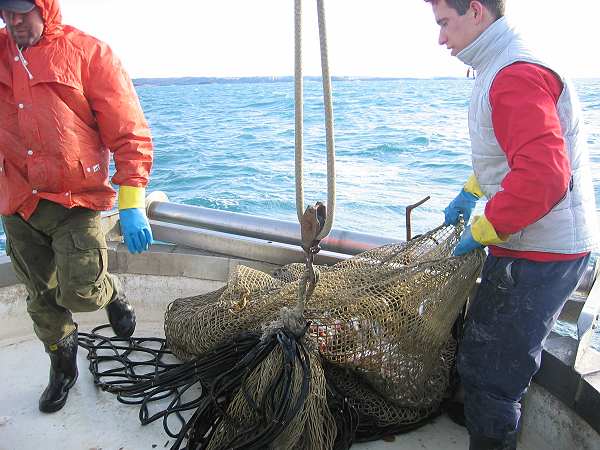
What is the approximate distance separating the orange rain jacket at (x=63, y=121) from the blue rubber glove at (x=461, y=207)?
140 cm

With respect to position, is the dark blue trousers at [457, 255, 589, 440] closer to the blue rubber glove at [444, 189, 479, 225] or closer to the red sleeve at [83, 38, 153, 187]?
the blue rubber glove at [444, 189, 479, 225]

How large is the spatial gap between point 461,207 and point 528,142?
0.85 meters

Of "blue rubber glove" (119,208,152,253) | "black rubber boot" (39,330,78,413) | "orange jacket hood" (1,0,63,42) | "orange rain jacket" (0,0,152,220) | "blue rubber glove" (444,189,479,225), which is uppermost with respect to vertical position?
"orange jacket hood" (1,0,63,42)

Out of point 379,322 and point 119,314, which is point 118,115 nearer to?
point 119,314

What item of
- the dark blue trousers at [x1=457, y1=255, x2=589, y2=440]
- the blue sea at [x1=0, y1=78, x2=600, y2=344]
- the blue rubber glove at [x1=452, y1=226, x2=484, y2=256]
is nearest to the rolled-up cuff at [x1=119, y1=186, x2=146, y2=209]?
the blue rubber glove at [x1=452, y1=226, x2=484, y2=256]

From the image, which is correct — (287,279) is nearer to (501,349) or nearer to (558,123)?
(501,349)

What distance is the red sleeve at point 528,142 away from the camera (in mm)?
1679

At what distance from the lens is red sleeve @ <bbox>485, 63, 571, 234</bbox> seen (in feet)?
5.51

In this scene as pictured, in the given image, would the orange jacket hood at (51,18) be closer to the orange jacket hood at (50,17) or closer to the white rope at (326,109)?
the orange jacket hood at (50,17)

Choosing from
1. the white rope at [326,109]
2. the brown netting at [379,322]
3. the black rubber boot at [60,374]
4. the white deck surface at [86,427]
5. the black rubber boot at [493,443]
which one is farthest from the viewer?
the black rubber boot at [60,374]

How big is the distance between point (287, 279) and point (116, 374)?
1.00 m

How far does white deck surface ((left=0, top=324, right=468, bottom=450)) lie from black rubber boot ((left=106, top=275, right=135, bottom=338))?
297 millimetres

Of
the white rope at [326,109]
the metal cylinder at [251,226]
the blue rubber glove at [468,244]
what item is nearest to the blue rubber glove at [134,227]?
the white rope at [326,109]

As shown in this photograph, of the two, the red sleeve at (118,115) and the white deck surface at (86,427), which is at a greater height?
the red sleeve at (118,115)
